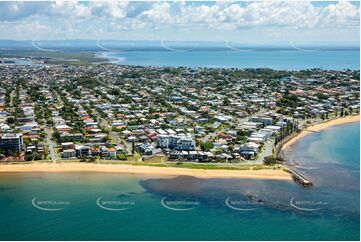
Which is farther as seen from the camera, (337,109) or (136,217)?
(337,109)

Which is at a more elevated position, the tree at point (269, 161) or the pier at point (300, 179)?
the tree at point (269, 161)

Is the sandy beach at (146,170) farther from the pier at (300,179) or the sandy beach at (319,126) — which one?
the sandy beach at (319,126)

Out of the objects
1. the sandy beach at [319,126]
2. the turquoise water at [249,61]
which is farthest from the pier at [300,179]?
the turquoise water at [249,61]

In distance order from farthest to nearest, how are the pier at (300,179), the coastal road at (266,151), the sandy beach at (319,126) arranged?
the sandy beach at (319,126), the coastal road at (266,151), the pier at (300,179)

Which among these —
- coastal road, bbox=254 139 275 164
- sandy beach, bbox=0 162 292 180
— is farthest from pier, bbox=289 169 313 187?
coastal road, bbox=254 139 275 164

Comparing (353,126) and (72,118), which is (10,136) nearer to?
(72,118)

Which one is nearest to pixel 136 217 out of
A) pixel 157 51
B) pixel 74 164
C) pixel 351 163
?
pixel 74 164
